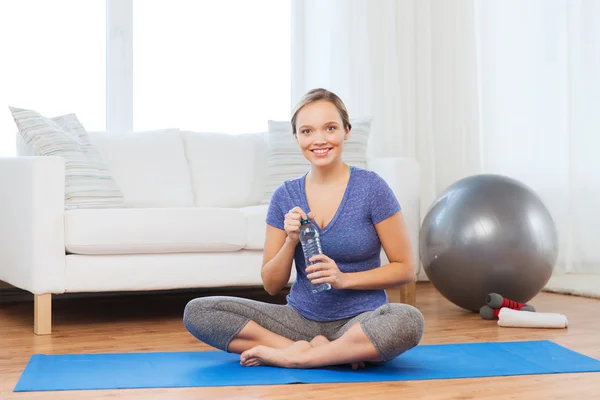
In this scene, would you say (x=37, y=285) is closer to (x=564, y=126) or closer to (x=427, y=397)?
(x=427, y=397)

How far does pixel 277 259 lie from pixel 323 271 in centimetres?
22

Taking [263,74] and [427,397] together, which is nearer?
[427,397]

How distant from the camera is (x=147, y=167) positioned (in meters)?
3.74

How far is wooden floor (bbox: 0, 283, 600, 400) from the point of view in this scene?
1.95 metres

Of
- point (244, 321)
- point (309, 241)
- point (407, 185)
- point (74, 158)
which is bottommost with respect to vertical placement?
point (244, 321)

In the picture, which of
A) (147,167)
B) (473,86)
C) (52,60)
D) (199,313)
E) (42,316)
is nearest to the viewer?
(199,313)

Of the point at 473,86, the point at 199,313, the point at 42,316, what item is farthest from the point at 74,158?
the point at 473,86

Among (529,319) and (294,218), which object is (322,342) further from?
(529,319)

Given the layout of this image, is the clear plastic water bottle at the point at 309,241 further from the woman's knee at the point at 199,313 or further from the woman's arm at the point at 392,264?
the woman's knee at the point at 199,313

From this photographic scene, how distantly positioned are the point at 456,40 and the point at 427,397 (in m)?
3.13

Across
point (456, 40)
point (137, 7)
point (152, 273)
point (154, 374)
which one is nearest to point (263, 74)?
point (137, 7)

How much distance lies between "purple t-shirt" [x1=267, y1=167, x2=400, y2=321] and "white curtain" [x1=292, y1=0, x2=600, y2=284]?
2353 mm

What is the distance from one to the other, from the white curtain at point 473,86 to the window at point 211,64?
124mm

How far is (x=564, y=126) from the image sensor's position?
4.66 metres
